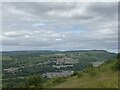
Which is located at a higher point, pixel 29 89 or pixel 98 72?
pixel 98 72

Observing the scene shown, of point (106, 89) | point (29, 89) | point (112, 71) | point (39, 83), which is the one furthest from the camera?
point (39, 83)

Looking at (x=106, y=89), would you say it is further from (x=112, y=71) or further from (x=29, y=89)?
(x=29, y=89)

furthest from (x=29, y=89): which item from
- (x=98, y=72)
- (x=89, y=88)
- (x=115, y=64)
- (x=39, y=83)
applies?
(x=89, y=88)

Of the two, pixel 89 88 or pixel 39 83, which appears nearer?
pixel 89 88

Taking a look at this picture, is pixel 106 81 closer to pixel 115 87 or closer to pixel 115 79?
pixel 115 79

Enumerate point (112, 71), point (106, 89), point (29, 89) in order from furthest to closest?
point (29, 89) → point (112, 71) → point (106, 89)

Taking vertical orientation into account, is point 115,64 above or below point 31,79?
above

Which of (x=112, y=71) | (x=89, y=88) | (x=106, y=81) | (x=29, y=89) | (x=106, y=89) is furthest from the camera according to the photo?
(x=29, y=89)

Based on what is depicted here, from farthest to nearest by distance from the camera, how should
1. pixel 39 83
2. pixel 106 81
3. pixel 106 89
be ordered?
1. pixel 39 83
2. pixel 106 81
3. pixel 106 89

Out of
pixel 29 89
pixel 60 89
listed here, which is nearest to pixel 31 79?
pixel 29 89
